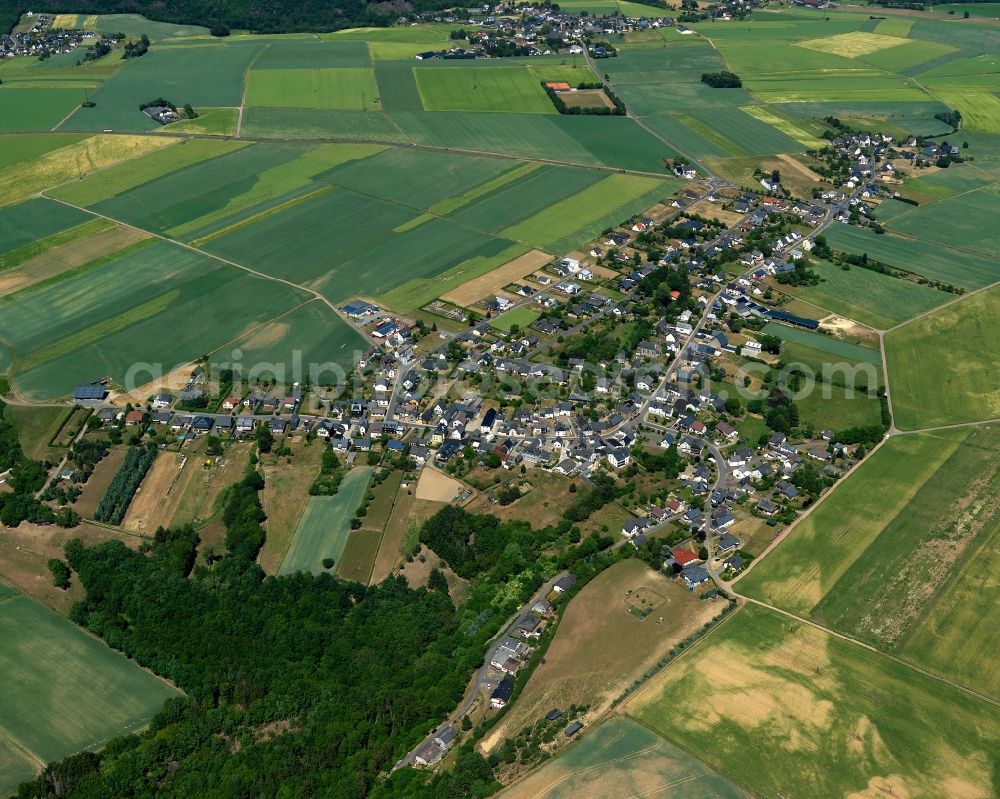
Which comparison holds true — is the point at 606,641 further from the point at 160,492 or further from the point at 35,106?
the point at 35,106

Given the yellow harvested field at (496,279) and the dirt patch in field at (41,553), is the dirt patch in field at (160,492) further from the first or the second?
the yellow harvested field at (496,279)

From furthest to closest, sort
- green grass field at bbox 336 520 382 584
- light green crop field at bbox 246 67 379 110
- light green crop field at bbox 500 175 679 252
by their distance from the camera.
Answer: light green crop field at bbox 246 67 379 110 → light green crop field at bbox 500 175 679 252 → green grass field at bbox 336 520 382 584

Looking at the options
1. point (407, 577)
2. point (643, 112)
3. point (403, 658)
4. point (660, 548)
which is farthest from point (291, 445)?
point (643, 112)

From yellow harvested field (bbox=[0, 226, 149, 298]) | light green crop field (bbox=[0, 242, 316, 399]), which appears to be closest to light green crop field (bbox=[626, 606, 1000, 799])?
light green crop field (bbox=[0, 242, 316, 399])

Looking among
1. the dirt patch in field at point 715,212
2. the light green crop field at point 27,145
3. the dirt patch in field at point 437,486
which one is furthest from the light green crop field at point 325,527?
the light green crop field at point 27,145

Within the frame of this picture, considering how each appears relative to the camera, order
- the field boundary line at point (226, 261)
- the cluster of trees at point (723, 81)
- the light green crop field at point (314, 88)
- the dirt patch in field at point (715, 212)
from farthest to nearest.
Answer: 1. the cluster of trees at point (723, 81)
2. the light green crop field at point (314, 88)
3. the dirt patch in field at point (715, 212)
4. the field boundary line at point (226, 261)

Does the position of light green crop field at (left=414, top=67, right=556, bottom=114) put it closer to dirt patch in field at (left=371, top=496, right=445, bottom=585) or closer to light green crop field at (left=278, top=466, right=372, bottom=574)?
light green crop field at (left=278, top=466, right=372, bottom=574)
